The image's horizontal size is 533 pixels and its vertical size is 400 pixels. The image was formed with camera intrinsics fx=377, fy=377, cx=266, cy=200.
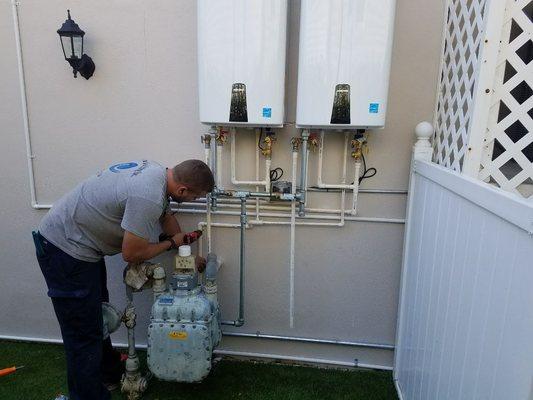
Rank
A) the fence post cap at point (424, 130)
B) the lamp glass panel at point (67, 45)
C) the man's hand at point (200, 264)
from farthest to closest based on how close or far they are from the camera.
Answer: the man's hand at point (200, 264) → the lamp glass panel at point (67, 45) → the fence post cap at point (424, 130)

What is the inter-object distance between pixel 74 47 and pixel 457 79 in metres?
2.08

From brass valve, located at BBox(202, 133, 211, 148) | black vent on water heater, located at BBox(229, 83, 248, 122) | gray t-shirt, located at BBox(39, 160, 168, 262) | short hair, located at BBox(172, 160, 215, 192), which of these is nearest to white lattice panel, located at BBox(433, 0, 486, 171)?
black vent on water heater, located at BBox(229, 83, 248, 122)

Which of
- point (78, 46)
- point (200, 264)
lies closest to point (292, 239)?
point (200, 264)

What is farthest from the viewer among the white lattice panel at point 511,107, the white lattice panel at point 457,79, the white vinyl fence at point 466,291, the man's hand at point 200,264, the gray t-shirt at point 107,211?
the man's hand at point 200,264

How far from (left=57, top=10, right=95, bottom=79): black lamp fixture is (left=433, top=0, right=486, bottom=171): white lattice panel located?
2.04 meters

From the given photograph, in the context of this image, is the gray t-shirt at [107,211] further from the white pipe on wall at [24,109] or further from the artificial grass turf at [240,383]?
the artificial grass turf at [240,383]

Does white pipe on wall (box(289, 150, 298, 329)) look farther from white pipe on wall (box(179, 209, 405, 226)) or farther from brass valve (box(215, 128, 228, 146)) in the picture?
brass valve (box(215, 128, 228, 146))

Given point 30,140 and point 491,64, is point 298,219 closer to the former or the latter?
point 491,64

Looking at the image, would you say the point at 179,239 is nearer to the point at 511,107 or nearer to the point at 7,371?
the point at 7,371

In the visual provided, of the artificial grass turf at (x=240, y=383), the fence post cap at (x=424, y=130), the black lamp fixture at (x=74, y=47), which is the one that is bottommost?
the artificial grass turf at (x=240, y=383)

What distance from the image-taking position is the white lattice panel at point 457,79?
1.65 m

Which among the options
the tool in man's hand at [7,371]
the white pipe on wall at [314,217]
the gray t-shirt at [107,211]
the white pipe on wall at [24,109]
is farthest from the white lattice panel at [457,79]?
the tool in man's hand at [7,371]

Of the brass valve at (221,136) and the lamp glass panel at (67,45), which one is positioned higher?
the lamp glass panel at (67,45)

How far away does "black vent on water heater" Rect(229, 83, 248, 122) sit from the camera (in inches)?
76.5
